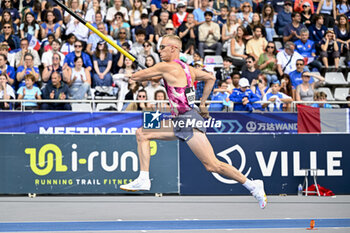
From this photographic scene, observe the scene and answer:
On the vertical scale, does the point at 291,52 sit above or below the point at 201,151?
above

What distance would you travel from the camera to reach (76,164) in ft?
46.7

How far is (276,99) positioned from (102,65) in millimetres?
4805

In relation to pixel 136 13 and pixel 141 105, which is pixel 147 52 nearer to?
pixel 136 13

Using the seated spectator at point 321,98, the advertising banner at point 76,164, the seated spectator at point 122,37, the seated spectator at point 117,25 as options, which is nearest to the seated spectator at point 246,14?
the seated spectator at point 117,25

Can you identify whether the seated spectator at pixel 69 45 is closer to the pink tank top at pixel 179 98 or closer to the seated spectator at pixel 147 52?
the seated spectator at pixel 147 52

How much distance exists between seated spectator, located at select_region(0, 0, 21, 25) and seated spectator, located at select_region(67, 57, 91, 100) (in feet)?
9.61

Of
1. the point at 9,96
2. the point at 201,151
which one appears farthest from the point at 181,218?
the point at 9,96

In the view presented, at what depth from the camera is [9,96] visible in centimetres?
1606

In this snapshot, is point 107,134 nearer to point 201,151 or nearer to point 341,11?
point 201,151

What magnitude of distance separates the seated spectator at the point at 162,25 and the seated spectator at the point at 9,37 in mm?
3857

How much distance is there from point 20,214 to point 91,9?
983cm

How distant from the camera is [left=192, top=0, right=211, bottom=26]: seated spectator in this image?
19.8 meters

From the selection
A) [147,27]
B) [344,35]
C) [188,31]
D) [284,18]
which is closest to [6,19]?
[147,27]

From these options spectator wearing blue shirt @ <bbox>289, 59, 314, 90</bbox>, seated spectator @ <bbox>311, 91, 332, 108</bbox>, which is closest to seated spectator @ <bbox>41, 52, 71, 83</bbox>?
spectator wearing blue shirt @ <bbox>289, 59, 314, 90</bbox>
